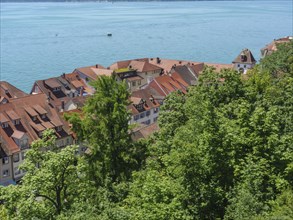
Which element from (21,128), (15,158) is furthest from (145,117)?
(15,158)

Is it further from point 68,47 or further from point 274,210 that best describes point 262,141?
point 68,47

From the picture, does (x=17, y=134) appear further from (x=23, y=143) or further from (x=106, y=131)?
(x=106, y=131)

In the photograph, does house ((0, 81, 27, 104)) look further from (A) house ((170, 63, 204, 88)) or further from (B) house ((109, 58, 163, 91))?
(A) house ((170, 63, 204, 88))

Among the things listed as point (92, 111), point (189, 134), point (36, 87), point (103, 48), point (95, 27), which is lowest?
point (189, 134)

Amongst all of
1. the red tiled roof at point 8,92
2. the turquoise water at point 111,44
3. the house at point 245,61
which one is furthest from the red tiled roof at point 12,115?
the house at point 245,61

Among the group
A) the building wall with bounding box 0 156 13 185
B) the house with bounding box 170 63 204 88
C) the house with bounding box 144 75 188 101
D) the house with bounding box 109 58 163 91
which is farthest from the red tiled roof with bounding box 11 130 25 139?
the house with bounding box 109 58 163 91

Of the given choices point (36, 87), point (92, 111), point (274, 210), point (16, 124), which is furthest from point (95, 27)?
point (274, 210)

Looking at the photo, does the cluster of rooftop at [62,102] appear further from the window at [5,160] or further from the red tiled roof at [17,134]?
the window at [5,160]
